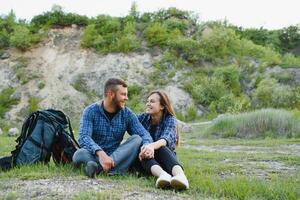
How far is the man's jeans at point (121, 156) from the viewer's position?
569 cm

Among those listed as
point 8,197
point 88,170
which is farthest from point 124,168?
point 8,197

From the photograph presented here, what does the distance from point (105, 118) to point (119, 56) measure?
26.3m

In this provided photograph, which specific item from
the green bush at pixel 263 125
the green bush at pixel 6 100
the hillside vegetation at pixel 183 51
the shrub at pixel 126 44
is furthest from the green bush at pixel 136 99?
the green bush at pixel 263 125

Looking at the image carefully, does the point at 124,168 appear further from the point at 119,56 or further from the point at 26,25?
the point at 26,25

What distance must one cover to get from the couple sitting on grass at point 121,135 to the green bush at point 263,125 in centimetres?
977

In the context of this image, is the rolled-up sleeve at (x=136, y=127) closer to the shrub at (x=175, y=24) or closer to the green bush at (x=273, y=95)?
the green bush at (x=273, y=95)

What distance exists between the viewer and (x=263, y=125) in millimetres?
15805

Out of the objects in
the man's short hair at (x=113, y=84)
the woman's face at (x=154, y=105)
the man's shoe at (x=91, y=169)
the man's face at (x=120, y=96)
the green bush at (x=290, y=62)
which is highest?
the green bush at (x=290, y=62)

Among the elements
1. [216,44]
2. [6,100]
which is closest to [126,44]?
[216,44]

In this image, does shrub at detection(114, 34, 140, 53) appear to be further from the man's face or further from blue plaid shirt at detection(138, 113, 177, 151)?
the man's face

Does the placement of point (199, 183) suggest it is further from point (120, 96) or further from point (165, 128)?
point (120, 96)

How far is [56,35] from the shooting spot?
109ft

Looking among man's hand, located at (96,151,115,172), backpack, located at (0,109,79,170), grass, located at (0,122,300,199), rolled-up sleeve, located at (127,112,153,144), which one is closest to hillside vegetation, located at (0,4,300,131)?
grass, located at (0,122,300,199)

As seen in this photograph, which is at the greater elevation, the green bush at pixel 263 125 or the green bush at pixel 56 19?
the green bush at pixel 56 19
